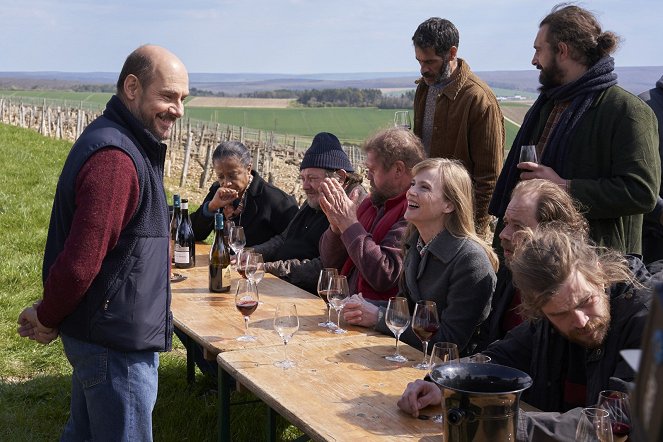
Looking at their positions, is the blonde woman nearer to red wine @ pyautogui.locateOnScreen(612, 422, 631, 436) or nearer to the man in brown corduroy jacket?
red wine @ pyautogui.locateOnScreen(612, 422, 631, 436)

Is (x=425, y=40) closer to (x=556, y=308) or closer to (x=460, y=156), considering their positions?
Answer: (x=460, y=156)

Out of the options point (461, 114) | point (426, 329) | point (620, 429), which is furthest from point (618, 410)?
point (461, 114)

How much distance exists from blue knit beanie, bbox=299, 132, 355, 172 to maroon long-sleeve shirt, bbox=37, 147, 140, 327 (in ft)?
7.09

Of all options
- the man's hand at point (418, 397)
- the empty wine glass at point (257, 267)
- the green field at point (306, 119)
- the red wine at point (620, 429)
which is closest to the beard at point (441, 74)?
the empty wine glass at point (257, 267)

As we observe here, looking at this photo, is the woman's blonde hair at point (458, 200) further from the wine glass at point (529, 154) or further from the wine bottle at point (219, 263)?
the wine bottle at point (219, 263)

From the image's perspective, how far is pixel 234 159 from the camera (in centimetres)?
518

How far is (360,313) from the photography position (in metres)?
3.25

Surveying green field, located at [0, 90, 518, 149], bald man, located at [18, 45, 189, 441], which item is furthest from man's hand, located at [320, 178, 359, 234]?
green field, located at [0, 90, 518, 149]

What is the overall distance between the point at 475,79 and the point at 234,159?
168 centimetres

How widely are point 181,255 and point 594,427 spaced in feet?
A: 10.1

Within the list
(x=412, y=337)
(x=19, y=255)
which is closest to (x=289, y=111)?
(x=19, y=255)

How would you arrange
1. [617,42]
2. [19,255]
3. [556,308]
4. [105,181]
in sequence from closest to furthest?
[556,308] → [105,181] → [617,42] → [19,255]

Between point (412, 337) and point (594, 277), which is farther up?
point (594, 277)

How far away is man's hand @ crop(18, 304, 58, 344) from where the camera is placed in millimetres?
2672
